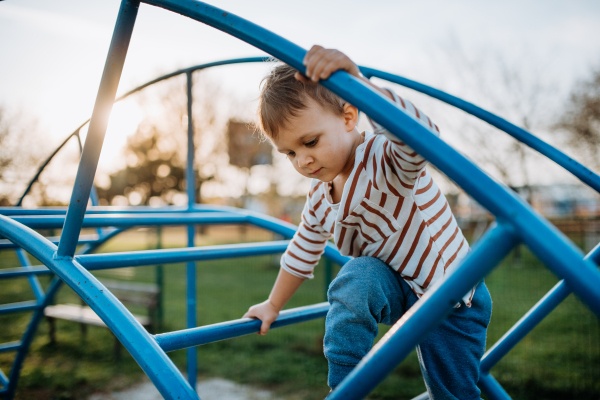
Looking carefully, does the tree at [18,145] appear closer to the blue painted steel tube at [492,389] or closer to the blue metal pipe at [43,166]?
the blue metal pipe at [43,166]

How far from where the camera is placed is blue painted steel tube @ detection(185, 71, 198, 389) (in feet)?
6.20

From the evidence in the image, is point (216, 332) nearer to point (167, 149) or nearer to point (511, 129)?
point (511, 129)

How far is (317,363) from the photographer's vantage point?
11.2 ft

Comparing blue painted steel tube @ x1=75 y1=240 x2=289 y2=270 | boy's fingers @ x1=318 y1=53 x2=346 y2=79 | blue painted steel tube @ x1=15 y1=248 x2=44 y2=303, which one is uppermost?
blue painted steel tube @ x1=15 y1=248 x2=44 y2=303

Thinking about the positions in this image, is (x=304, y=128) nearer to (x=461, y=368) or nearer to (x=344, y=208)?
(x=344, y=208)

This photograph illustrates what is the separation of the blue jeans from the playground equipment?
28 cm

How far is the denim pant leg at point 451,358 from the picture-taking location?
→ 1020 mm

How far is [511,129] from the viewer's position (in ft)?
4.37

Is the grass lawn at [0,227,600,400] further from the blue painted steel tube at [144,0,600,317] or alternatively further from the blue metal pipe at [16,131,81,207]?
the blue painted steel tube at [144,0,600,317]

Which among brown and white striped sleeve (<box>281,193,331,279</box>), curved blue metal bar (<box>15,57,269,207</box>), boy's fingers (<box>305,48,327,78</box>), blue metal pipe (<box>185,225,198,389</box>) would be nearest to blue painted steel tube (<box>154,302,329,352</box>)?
brown and white striped sleeve (<box>281,193,331,279</box>)

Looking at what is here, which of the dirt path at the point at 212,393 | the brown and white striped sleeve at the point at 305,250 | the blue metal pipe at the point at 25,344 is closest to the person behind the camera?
Result: the brown and white striped sleeve at the point at 305,250

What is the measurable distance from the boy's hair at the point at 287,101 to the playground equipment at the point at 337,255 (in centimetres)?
26

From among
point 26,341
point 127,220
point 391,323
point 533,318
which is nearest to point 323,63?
point 391,323

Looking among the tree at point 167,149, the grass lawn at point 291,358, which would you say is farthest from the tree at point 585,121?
the tree at point 167,149
